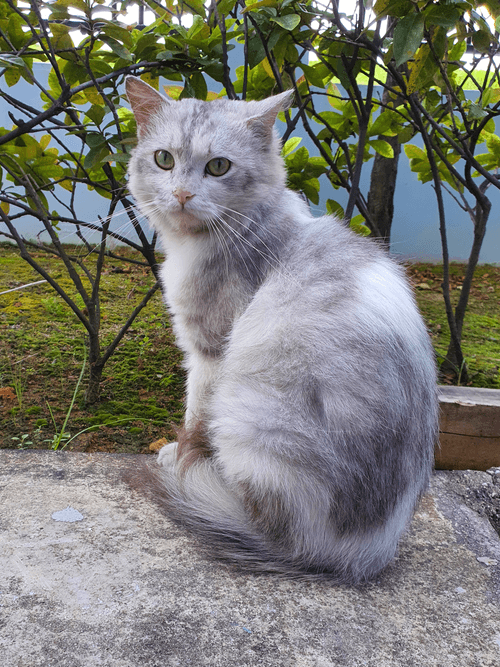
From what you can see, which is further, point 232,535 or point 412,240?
point 412,240

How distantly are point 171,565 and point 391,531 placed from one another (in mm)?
585

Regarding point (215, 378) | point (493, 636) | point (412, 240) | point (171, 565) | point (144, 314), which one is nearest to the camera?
point (493, 636)

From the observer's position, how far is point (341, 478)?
4.29ft

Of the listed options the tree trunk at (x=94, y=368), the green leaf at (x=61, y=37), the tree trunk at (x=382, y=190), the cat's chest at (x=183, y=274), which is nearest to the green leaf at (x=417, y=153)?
the tree trunk at (x=382, y=190)

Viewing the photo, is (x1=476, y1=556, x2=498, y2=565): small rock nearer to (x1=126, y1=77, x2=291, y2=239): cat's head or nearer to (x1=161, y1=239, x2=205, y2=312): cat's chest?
(x1=161, y1=239, x2=205, y2=312): cat's chest

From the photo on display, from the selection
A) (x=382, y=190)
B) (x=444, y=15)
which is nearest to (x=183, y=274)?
(x=444, y=15)

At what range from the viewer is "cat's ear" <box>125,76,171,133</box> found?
5.65 feet

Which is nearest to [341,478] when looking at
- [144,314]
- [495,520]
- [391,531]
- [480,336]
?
[391,531]

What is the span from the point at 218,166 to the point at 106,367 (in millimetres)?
1541

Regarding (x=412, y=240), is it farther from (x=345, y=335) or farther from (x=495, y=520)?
(x=345, y=335)

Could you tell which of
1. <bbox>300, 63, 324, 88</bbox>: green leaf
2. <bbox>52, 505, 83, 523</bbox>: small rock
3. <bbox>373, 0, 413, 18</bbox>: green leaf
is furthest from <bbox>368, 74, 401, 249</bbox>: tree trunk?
<bbox>52, 505, 83, 523</bbox>: small rock

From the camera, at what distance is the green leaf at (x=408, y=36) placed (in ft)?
5.42

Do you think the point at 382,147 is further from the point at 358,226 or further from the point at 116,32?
the point at 116,32

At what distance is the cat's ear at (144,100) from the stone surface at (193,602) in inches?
49.2
